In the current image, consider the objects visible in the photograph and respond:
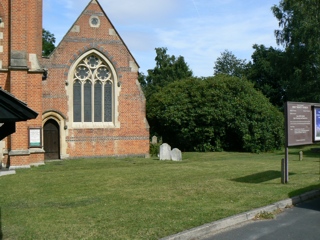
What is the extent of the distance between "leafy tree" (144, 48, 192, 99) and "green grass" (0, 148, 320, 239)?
37.7m

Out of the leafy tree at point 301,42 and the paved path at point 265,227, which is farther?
the leafy tree at point 301,42

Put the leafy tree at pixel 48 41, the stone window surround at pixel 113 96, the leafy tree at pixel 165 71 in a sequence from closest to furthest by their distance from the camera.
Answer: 1. the stone window surround at pixel 113 96
2. the leafy tree at pixel 48 41
3. the leafy tree at pixel 165 71

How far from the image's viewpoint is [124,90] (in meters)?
23.8

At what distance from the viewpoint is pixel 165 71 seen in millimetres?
52562

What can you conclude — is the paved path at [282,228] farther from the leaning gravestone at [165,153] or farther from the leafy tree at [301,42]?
the leafy tree at [301,42]

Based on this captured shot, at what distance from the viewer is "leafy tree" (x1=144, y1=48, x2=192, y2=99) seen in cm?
5197

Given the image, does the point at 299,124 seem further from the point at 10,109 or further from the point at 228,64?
the point at 228,64

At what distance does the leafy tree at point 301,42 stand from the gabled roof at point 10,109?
3004cm

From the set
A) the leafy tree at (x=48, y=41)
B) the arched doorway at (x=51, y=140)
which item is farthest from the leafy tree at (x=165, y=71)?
the arched doorway at (x=51, y=140)

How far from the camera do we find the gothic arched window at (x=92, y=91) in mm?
23094

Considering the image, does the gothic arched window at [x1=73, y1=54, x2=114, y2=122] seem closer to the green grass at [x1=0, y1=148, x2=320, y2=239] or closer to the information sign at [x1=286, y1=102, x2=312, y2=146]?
the green grass at [x1=0, y1=148, x2=320, y2=239]

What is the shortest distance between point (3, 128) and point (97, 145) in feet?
63.0

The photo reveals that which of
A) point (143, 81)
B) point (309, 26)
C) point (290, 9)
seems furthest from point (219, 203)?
point (143, 81)

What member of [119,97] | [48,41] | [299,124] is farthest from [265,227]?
[48,41]
